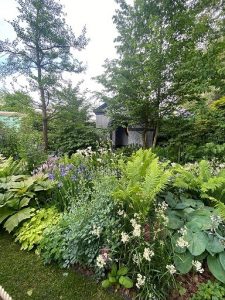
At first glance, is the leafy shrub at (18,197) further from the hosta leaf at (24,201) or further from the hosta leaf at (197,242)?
the hosta leaf at (197,242)

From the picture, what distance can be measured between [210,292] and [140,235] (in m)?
0.59

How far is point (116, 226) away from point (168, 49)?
16.1 ft

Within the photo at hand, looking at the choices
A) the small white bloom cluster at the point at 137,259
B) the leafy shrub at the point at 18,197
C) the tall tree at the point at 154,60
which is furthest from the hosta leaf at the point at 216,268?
the tall tree at the point at 154,60

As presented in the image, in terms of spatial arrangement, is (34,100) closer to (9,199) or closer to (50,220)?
(9,199)

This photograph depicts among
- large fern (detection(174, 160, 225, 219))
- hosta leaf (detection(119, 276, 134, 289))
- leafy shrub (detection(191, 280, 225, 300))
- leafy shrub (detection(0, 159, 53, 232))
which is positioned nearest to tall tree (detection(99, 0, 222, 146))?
large fern (detection(174, 160, 225, 219))

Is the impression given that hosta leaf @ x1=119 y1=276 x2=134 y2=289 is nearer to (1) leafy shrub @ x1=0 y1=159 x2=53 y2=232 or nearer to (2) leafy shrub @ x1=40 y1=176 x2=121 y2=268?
(2) leafy shrub @ x1=40 y1=176 x2=121 y2=268

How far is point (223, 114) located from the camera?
16.1 feet

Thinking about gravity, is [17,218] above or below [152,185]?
below

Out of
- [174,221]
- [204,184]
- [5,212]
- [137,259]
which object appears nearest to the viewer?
[137,259]

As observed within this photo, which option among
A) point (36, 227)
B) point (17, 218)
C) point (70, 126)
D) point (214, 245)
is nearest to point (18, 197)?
point (17, 218)

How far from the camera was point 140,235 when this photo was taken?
5.09ft

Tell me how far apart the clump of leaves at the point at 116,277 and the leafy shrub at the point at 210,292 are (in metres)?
0.48

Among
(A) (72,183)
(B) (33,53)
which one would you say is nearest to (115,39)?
(B) (33,53)

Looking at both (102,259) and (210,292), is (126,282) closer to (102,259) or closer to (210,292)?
(102,259)
